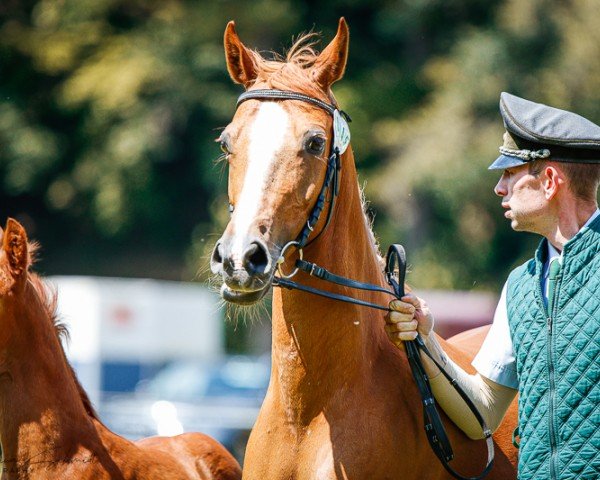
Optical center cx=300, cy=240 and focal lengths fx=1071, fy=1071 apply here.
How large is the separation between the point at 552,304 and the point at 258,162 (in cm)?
117

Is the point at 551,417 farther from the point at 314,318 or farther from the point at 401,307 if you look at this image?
the point at 314,318

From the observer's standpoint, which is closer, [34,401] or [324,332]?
[324,332]

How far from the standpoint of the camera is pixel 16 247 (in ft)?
16.1

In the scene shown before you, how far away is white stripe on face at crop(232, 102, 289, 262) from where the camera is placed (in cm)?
376

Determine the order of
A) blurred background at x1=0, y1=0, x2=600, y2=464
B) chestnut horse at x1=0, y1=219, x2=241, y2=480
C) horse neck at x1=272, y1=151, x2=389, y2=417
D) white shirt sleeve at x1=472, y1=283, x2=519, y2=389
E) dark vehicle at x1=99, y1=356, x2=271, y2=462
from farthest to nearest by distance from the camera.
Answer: blurred background at x1=0, y1=0, x2=600, y2=464
dark vehicle at x1=99, y1=356, x2=271, y2=462
chestnut horse at x1=0, y1=219, x2=241, y2=480
white shirt sleeve at x1=472, y1=283, x2=519, y2=389
horse neck at x1=272, y1=151, x2=389, y2=417

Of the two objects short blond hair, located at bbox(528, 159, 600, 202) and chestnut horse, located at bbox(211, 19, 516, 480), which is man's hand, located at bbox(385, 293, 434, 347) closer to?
chestnut horse, located at bbox(211, 19, 516, 480)

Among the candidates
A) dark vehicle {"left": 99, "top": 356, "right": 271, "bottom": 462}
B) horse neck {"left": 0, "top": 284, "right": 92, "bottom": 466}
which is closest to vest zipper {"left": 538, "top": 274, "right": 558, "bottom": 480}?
horse neck {"left": 0, "top": 284, "right": 92, "bottom": 466}

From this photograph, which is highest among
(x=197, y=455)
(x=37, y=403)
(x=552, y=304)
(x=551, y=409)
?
(x=552, y=304)

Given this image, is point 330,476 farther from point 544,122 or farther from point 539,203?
point 544,122

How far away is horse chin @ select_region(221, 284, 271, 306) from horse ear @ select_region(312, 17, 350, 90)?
38.3 inches

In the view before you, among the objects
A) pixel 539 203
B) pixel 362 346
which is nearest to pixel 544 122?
pixel 539 203

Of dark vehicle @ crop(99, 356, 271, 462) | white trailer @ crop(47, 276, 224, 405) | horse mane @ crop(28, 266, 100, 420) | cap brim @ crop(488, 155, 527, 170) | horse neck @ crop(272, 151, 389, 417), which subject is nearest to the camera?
cap brim @ crop(488, 155, 527, 170)

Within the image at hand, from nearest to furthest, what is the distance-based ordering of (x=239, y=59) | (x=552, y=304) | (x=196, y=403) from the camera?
(x=552, y=304), (x=239, y=59), (x=196, y=403)

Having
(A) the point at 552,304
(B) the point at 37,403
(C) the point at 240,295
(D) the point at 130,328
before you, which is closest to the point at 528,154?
(A) the point at 552,304
